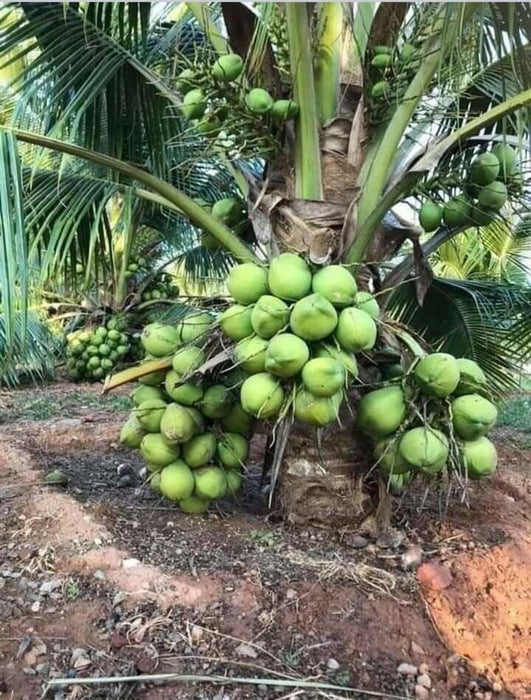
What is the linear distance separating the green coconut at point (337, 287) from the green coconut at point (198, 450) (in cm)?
65

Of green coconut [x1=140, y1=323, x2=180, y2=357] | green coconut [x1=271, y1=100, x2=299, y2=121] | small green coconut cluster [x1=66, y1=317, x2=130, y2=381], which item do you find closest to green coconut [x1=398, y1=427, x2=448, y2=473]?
green coconut [x1=140, y1=323, x2=180, y2=357]

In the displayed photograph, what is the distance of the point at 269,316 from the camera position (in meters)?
1.78

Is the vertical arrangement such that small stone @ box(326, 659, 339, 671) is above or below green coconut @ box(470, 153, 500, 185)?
below

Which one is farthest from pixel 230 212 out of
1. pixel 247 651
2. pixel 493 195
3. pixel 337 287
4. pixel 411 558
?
pixel 247 651

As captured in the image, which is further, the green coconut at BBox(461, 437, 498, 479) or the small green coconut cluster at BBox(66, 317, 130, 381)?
the small green coconut cluster at BBox(66, 317, 130, 381)

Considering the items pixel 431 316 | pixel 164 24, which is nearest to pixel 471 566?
pixel 431 316

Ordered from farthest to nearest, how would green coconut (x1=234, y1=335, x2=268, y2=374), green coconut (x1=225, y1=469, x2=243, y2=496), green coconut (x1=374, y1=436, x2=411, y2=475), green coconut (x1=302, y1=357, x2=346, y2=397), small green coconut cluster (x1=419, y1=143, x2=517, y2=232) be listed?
green coconut (x1=225, y1=469, x2=243, y2=496)
small green coconut cluster (x1=419, y1=143, x2=517, y2=232)
green coconut (x1=374, y1=436, x2=411, y2=475)
green coconut (x1=234, y1=335, x2=268, y2=374)
green coconut (x1=302, y1=357, x2=346, y2=397)

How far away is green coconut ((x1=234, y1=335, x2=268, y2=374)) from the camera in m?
1.82

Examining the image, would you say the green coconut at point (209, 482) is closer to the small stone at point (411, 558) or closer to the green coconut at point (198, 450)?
the green coconut at point (198, 450)

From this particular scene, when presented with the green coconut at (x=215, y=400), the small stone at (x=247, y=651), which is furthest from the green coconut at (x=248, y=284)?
the small stone at (x=247, y=651)

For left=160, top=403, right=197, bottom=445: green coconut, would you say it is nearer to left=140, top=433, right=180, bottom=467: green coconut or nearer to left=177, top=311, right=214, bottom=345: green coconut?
left=140, top=433, right=180, bottom=467: green coconut

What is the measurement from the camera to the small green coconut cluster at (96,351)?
21.9 feet

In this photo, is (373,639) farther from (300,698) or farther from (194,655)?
(194,655)

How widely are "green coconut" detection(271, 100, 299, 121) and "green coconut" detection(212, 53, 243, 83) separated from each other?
0.15 metres
